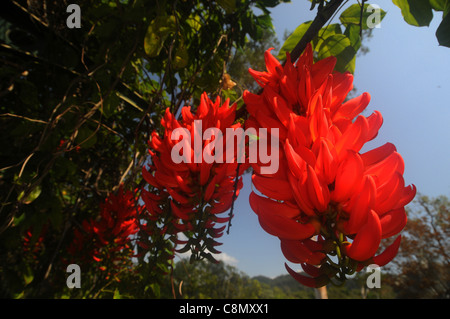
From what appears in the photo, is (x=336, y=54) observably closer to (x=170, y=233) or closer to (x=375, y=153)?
(x=375, y=153)

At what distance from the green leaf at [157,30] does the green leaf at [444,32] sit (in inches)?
24.8

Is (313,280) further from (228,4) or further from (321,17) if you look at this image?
(228,4)

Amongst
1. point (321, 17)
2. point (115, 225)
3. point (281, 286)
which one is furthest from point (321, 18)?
point (281, 286)

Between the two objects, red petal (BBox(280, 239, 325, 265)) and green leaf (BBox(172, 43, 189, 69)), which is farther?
green leaf (BBox(172, 43, 189, 69))

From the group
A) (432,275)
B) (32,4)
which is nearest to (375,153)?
(32,4)

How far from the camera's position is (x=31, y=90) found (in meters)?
1.13

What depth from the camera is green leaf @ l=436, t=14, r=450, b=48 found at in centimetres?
44

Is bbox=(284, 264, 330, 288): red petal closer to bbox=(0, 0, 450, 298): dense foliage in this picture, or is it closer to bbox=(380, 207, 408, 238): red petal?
bbox=(380, 207, 408, 238): red petal

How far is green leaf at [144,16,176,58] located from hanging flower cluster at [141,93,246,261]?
326mm

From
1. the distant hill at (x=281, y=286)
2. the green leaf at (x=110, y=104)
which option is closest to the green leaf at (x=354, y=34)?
the green leaf at (x=110, y=104)

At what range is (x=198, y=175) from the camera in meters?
0.46

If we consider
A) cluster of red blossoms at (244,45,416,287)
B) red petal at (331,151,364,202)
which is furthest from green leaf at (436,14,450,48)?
red petal at (331,151,364,202)

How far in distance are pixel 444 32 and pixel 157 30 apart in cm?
67
